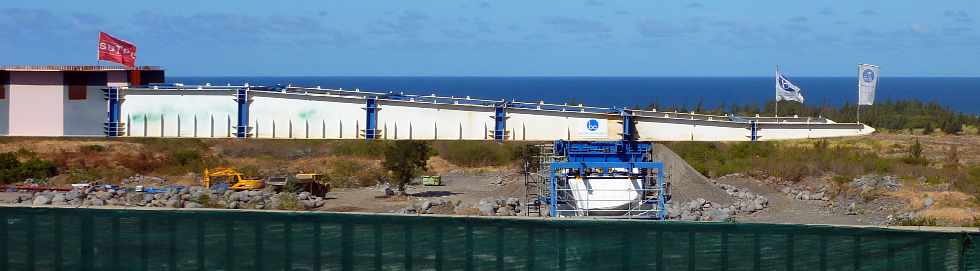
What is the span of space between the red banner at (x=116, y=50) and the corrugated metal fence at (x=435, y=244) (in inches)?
1086

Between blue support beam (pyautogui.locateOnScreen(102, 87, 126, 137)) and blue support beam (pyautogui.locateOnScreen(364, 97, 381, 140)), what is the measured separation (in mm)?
6987

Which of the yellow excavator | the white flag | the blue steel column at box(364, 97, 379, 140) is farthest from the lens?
the white flag

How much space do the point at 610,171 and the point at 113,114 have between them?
1487 cm

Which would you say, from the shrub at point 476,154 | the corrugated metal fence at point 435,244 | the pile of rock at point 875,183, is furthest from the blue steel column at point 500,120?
the corrugated metal fence at point 435,244

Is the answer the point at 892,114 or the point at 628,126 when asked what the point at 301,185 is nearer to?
the point at 628,126

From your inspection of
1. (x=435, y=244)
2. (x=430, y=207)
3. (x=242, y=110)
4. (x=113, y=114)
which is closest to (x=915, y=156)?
(x=430, y=207)

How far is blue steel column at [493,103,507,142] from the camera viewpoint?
35.3 meters

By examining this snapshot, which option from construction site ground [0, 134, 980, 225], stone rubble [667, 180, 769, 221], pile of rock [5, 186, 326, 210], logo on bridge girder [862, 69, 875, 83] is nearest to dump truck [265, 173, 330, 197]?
construction site ground [0, 134, 980, 225]

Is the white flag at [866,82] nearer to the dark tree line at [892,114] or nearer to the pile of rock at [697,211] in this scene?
the dark tree line at [892,114]

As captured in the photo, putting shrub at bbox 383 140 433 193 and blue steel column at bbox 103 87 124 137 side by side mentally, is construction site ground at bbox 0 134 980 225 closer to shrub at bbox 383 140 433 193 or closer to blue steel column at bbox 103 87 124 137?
shrub at bbox 383 140 433 193

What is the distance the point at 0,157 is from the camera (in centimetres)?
4484

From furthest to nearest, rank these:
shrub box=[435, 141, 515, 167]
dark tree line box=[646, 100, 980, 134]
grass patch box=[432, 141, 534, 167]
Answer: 1. dark tree line box=[646, 100, 980, 134]
2. shrub box=[435, 141, 515, 167]
3. grass patch box=[432, 141, 534, 167]

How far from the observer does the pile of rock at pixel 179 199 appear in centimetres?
3444

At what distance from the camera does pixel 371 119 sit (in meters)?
35.4
